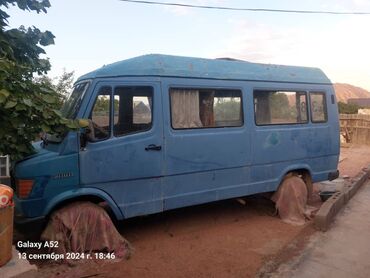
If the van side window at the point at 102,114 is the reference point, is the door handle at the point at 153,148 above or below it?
below

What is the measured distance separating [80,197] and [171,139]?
150 cm

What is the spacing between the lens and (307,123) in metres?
7.77

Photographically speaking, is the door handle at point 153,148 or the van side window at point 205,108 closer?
the door handle at point 153,148

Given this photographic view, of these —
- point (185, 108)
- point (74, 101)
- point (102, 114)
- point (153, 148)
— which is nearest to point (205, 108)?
point (185, 108)

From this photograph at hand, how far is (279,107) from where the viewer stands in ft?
24.0

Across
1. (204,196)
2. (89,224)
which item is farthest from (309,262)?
(89,224)

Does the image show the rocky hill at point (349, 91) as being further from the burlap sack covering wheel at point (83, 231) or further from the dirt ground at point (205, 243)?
the burlap sack covering wheel at point (83, 231)

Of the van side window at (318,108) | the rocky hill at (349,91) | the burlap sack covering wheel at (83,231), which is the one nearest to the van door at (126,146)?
the burlap sack covering wheel at (83,231)

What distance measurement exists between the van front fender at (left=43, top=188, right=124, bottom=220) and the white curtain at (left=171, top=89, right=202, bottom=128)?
1.41 meters

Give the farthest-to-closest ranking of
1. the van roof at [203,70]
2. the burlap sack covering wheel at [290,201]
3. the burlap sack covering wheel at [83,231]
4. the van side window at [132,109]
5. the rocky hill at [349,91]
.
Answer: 1. the rocky hill at [349,91]
2. the burlap sack covering wheel at [290,201]
3. the van roof at [203,70]
4. the van side window at [132,109]
5. the burlap sack covering wheel at [83,231]

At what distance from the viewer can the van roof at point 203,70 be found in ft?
18.4

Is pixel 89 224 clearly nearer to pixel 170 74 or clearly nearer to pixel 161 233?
pixel 161 233

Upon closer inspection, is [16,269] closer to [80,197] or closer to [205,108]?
[80,197]

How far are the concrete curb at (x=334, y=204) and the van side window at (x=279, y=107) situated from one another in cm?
163
